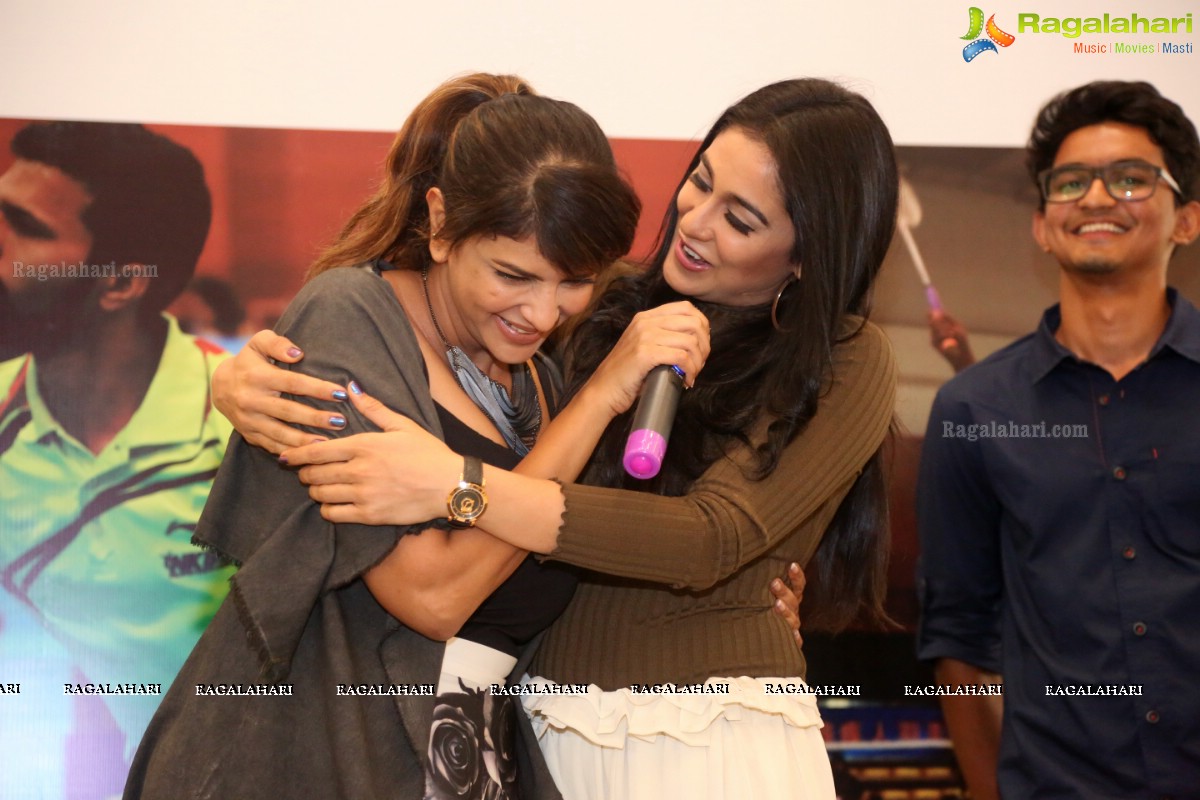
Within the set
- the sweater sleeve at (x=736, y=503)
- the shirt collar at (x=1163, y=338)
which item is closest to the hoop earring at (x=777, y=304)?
the sweater sleeve at (x=736, y=503)

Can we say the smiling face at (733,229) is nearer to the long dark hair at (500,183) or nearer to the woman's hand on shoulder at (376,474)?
the long dark hair at (500,183)

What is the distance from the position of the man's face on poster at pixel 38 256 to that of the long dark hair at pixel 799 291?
4.32ft

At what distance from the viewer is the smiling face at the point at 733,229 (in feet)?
6.02

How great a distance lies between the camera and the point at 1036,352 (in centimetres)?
272

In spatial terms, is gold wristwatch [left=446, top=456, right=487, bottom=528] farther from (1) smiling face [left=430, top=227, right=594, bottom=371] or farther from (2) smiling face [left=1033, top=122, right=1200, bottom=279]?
(2) smiling face [left=1033, top=122, right=1200, bottom=279]

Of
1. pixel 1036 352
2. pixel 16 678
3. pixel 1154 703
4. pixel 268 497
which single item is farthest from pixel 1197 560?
pixel 16 678

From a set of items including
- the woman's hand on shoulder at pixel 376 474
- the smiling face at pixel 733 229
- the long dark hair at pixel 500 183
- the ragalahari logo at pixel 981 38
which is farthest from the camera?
the ragalahari logo at pixel 981 38

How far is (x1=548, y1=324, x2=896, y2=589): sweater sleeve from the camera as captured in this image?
154cm

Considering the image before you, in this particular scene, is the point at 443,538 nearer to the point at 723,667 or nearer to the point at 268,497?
the point at 268,497

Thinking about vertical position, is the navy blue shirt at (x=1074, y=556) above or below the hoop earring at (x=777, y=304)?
below

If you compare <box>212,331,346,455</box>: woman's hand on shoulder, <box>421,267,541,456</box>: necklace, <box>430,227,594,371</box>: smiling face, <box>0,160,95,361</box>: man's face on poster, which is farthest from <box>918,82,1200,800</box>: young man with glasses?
<box>0,160,95,361</box>: man's face on poster

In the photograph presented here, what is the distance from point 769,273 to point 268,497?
0.87m

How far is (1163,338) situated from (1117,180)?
0.38m

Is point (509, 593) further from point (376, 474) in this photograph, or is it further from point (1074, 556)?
point (1074, 556)
